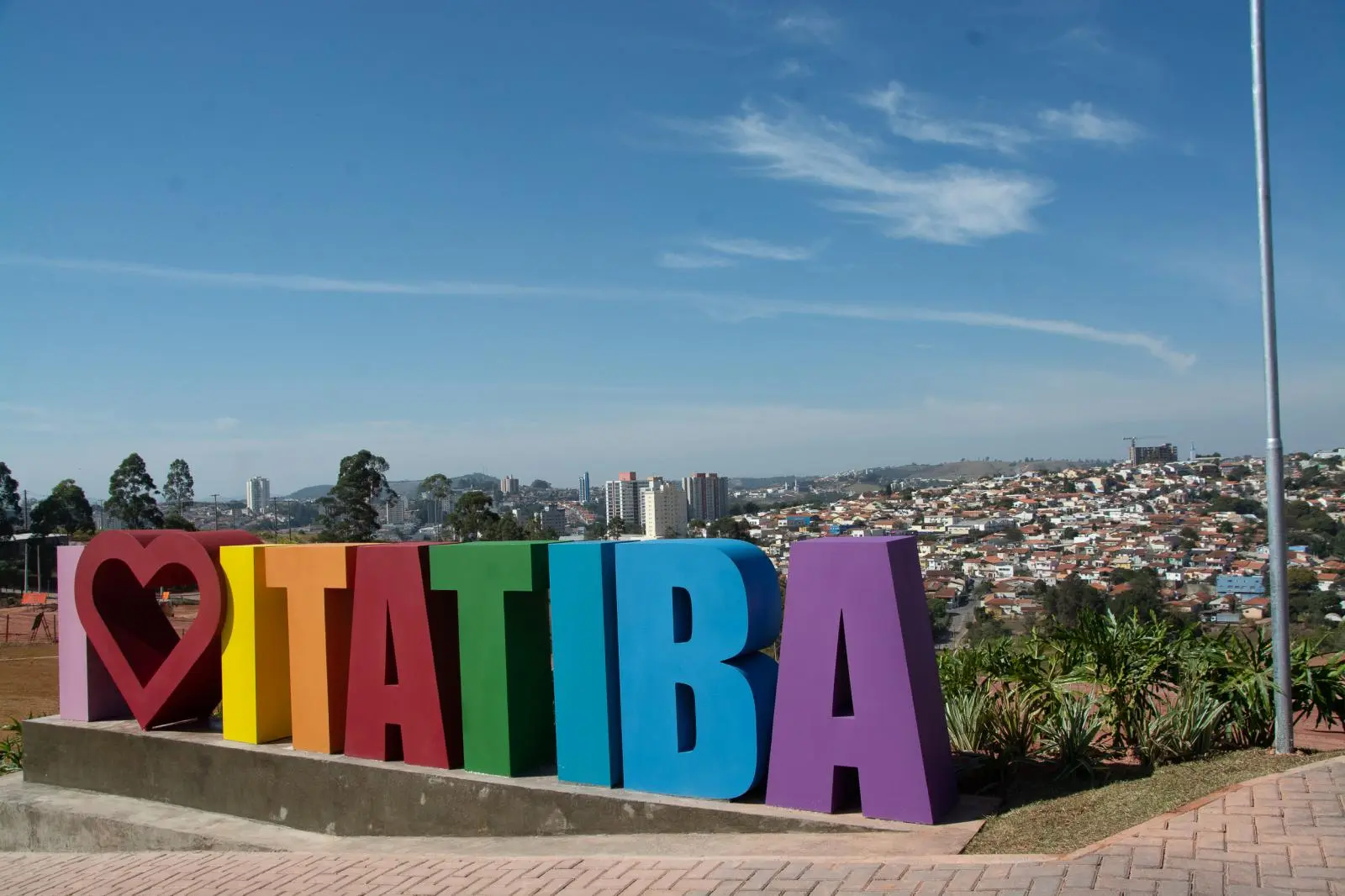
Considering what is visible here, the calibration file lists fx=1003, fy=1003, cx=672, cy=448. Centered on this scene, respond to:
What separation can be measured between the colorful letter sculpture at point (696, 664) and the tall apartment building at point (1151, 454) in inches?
1350

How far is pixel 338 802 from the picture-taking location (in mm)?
9195

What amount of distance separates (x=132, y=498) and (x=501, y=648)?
223ft

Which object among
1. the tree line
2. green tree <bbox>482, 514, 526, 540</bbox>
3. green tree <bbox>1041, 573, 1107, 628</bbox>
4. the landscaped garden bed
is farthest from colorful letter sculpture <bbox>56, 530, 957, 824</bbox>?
the tree line

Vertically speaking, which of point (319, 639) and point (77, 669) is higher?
point (319, 639)

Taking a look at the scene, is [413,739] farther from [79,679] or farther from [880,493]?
[880,493]

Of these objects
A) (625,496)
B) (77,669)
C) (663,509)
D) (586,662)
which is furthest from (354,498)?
(586,662)

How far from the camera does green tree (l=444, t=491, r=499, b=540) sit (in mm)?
31750

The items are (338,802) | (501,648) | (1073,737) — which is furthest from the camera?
(338,802)

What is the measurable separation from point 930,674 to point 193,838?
706 centimetres

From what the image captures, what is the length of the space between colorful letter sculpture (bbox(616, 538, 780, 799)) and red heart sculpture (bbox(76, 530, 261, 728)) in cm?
499

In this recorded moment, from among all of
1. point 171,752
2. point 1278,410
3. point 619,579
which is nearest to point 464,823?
point 619,579

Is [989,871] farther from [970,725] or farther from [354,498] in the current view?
[354,498]

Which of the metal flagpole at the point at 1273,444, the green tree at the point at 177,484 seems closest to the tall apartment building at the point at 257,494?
the green tree at the point at 177,484

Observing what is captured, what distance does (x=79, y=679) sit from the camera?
1149 centimetres
